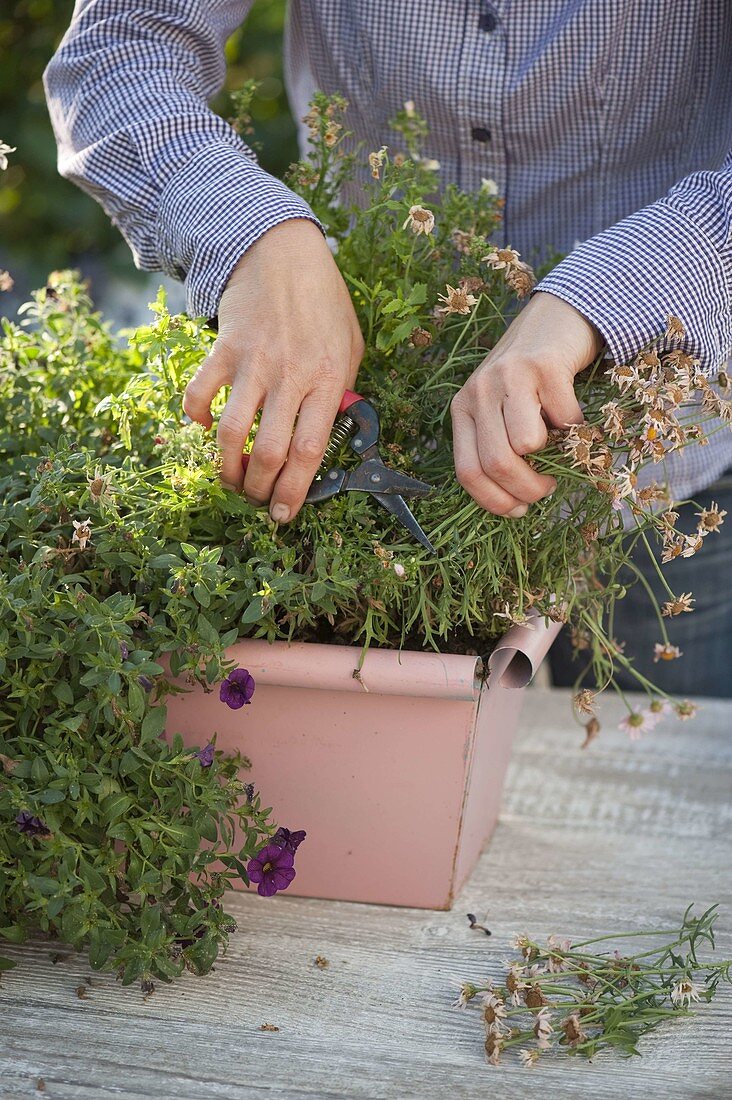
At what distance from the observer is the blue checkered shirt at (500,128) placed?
3.19 feet

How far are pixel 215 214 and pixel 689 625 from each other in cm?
105

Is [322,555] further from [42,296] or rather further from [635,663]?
[635,663]

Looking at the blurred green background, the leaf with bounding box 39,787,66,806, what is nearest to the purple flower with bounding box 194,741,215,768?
the leaf with bounding box 39,787,66,806

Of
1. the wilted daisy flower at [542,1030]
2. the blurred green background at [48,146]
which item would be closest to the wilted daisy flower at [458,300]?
the wilted daisy flower at [542,1030]

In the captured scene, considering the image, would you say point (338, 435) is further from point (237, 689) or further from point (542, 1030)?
point (542, 1030)

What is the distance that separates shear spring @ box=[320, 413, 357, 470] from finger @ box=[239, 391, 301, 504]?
54 millimetres

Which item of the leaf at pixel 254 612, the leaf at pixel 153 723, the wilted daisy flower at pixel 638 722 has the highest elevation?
the leaf at pixel 254 612

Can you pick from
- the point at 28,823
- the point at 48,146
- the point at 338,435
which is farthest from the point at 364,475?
the point at 48,146

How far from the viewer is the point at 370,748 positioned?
0.96 meters

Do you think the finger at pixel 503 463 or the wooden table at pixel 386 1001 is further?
the finger at pixel 503 463

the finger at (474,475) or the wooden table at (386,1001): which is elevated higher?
the finger at (474,475)

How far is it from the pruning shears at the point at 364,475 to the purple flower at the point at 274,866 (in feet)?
0.93

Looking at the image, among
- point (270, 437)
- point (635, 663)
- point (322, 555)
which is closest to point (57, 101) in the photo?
point (270, 437)

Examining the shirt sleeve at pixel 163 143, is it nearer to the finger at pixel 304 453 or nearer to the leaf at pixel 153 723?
the finger at pixel 304 453
